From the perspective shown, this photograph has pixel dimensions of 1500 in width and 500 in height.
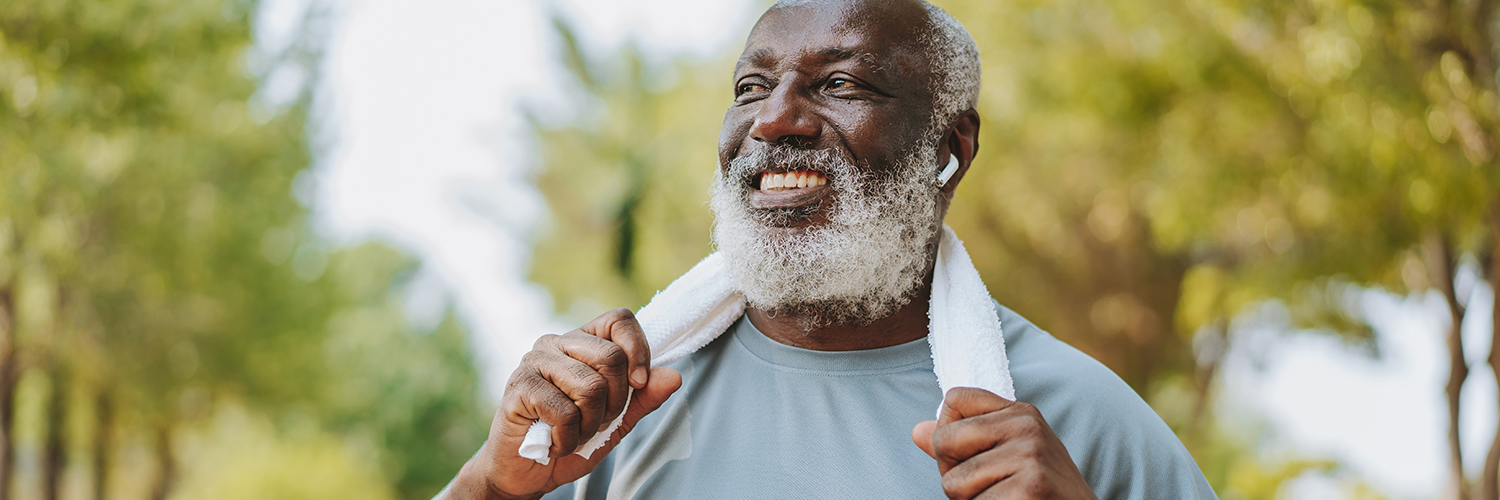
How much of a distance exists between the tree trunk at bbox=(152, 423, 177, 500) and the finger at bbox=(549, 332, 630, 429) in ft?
63.6

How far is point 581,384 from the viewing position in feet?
5.35

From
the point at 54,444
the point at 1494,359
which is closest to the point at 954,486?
the point at 1494,359

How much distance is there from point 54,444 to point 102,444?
9.01 ft

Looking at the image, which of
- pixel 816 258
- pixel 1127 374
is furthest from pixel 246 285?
pixel 816 258

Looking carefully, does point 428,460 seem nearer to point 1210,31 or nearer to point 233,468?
point 233,468

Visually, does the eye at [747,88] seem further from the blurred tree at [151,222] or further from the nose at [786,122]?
the blurred tree at [151,222]

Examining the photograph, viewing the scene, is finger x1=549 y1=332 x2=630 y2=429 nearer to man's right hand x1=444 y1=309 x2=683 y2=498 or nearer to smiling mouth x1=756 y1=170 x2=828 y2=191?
man's right hand x1=444 y1=309 x2=683 y2=498

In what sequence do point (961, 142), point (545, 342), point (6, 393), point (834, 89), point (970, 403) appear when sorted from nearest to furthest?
point (970, 403) < point (545, 342) < point (834, 89) < point (961, 142) < point (6, 393)

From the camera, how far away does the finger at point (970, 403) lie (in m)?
1.51

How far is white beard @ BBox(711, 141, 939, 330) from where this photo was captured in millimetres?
1941

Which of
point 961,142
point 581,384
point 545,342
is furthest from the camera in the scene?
point 961,142

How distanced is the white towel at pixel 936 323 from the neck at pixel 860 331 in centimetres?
3

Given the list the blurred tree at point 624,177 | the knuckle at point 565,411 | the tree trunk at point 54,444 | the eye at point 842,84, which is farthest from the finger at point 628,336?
the tree trunk at point 54,444

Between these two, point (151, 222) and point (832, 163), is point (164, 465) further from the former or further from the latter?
point (832, 163)
